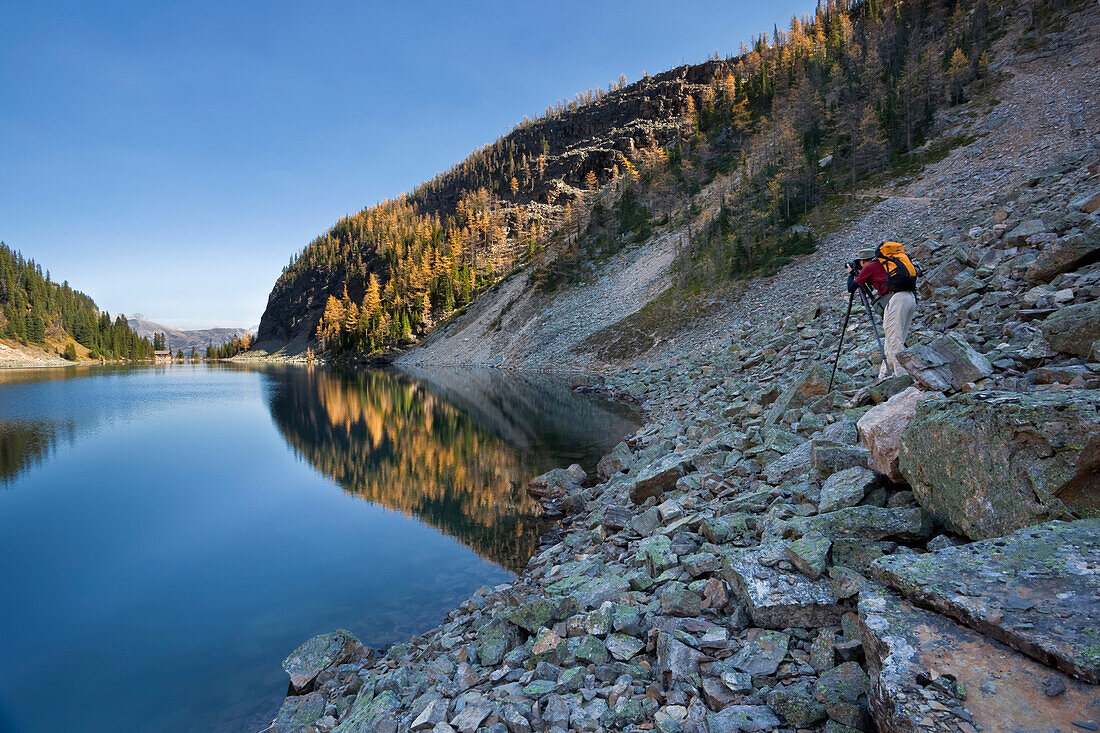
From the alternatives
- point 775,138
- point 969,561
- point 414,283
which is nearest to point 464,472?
point 969,561

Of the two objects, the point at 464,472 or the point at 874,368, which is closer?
the point at 874,368

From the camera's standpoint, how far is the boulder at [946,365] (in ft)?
21.3

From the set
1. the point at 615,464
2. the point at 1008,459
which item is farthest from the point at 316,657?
the point at 615,464

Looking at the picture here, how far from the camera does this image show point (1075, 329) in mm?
6223

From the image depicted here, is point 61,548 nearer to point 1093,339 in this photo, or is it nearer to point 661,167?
point 1093,339

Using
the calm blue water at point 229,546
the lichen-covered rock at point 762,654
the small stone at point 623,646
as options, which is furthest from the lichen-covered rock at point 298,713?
the lichen-covered rock at point 762,654

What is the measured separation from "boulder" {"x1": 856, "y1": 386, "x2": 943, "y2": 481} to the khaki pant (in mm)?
3365

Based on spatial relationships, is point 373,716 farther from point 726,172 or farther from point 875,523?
point 726,172

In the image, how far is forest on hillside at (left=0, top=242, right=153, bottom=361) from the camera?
124 metres

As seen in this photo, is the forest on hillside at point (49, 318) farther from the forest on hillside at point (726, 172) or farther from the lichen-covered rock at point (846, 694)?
the lichen-covered rock at point (846, 694)

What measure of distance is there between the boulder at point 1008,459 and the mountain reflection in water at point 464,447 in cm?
946

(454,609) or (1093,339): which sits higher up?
(1093,339)

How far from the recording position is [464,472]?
65.3 feet

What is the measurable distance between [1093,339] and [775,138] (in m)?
74.2
